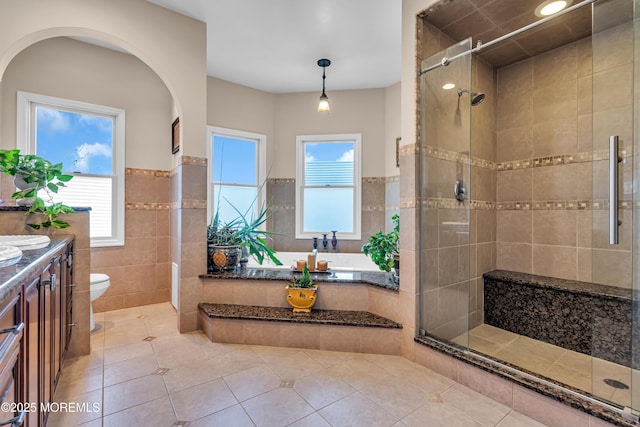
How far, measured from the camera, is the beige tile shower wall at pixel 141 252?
304 centimetres

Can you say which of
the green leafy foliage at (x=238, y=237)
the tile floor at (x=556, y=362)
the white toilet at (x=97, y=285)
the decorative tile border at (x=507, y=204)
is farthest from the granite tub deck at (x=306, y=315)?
the white toilet at (x=97, y=285)

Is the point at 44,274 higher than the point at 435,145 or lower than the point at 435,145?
lower

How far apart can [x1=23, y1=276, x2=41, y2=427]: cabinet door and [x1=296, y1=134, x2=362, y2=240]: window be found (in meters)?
3.03

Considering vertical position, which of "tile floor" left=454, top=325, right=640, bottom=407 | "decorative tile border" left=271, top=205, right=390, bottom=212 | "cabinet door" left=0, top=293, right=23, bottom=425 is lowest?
"tile floor" left=454, top=325, right=640, bottom=407

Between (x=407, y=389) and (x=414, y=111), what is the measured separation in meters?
1.82

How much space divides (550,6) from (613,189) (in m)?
1.44

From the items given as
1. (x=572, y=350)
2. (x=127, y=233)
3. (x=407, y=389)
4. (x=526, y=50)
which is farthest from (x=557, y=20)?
(x=127, y=233)

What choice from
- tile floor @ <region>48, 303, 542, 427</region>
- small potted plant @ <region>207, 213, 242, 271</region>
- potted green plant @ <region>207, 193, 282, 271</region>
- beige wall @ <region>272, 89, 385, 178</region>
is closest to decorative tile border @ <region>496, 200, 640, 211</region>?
beige wall @ <region>272, 89, 385, 178</region>

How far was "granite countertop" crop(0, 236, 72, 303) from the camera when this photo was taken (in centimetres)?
77

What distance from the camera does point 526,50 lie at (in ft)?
8.46

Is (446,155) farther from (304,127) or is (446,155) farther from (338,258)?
(304,127)

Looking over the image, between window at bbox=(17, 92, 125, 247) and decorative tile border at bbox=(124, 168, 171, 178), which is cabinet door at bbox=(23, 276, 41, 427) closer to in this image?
window at bbox=(17, 92, 125, 247)

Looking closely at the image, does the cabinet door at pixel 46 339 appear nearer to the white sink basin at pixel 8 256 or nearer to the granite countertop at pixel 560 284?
the white sink basin at pixel 8 256

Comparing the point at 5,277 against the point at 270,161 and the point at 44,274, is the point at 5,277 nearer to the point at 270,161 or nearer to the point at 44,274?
the point at 44,274
